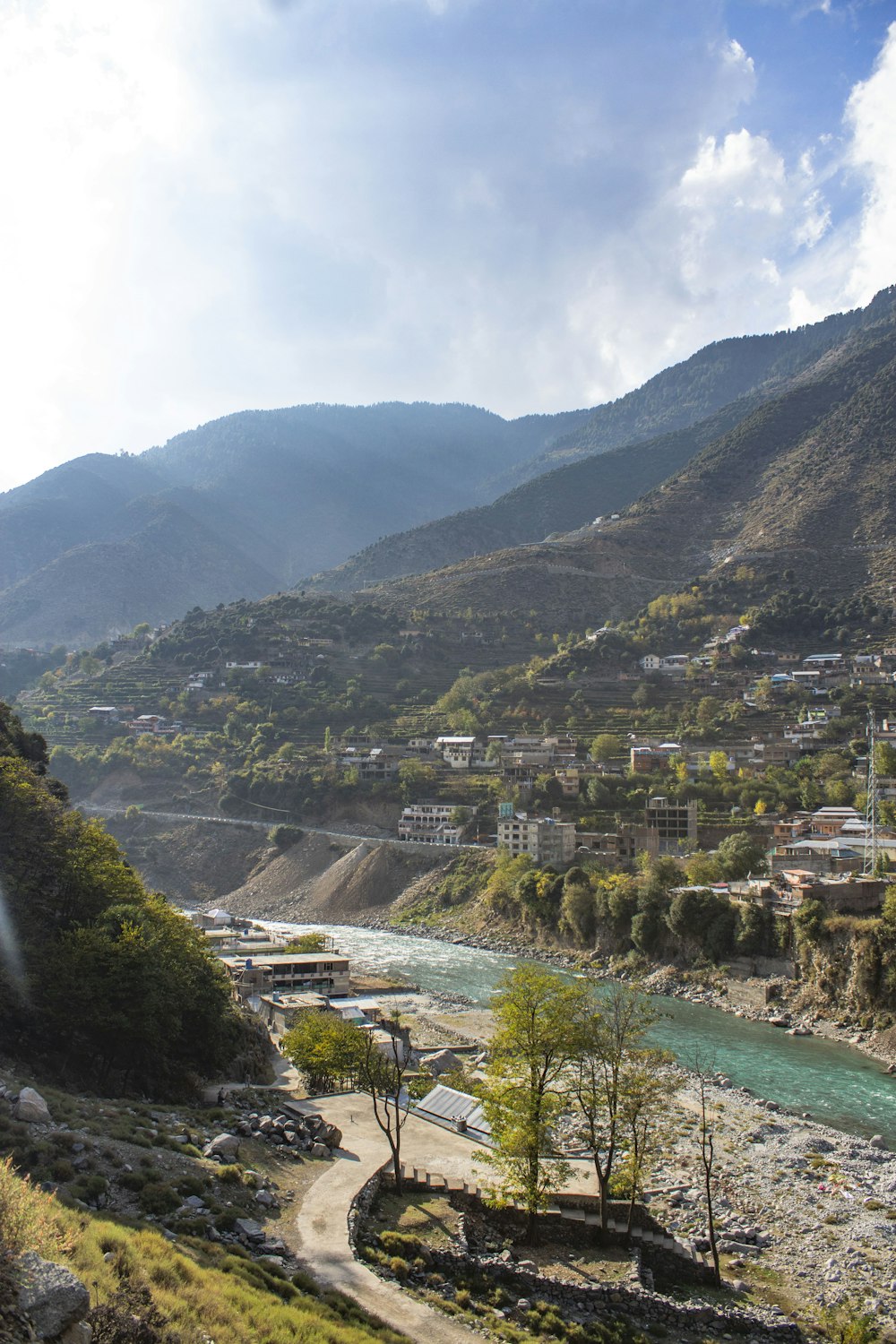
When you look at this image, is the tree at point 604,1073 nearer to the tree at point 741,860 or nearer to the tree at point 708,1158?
the tree at point 708,1158

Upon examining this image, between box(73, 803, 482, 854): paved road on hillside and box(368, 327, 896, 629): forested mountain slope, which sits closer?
box(73, 803, 482, 854): paved road on hillside

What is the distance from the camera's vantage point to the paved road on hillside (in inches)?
2409

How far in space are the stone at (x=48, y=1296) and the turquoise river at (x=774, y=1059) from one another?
69.5 ft

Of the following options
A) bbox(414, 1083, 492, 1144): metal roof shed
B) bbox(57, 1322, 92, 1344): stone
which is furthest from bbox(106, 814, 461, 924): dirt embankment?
bbox(57, 1322, 92, 1344): stone

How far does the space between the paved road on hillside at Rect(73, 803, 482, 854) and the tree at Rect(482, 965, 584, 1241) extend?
43294 millimetres

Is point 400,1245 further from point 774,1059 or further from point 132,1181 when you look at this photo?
point 774,1059

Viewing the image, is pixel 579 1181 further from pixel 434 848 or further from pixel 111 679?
pixel 111 679

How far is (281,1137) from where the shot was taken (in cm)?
1716

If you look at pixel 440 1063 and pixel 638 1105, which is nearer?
pixel 638 1105

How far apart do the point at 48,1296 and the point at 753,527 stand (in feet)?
382

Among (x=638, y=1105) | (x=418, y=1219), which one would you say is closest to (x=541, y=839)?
(x=638, y=1105)

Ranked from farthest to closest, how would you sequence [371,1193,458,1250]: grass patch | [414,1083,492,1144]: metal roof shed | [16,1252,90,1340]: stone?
1. [414,1083,492,1144]: metal roof shed
2. [371,1193,458,1250]: grass patch
3. [16,1252,90,1340]: stone

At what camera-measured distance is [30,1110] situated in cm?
1394

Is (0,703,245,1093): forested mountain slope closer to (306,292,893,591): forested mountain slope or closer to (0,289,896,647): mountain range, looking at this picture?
(0,289,896,647): mountain range
